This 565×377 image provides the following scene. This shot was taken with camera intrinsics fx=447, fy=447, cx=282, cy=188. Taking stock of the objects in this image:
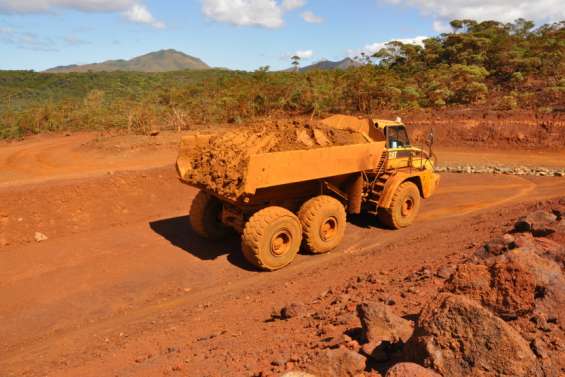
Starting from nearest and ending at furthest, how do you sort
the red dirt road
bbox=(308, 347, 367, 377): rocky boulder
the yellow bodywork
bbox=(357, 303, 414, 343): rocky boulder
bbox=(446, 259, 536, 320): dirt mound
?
bbox=(308, 347, 367, 377): rocky boulder, bbox=(446, 259, 536, 320): dirt mound, bbox=(357, 303, 414, 343): rocky boulder, the red dirt road, the yellow bodywork

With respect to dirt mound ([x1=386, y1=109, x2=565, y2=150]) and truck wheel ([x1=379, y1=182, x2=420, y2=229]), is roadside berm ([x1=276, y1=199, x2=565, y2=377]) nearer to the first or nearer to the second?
truck wheel ([x1=379, y1=182, x2=420, y2=229])

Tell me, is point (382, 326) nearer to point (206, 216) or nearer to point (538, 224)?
point (538, 224)

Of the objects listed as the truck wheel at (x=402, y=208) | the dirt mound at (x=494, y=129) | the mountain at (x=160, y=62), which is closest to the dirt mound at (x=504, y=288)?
the truck wheel at (x=402, y=208)

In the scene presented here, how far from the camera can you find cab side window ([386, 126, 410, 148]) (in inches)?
372

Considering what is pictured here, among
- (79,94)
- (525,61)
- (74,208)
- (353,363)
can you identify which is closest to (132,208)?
(74,208)

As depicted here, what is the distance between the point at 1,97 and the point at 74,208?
42.8m

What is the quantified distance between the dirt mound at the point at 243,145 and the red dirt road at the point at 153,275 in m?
1.67

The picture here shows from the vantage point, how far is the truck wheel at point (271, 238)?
7.33m

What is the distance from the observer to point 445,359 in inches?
114

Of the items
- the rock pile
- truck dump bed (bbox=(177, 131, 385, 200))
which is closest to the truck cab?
truck dump bed (bbox=(177, 131, 385, 200))

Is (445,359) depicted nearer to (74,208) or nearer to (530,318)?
(530,318)

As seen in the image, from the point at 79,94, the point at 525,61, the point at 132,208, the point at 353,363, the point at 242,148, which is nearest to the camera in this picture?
the point at 353,363

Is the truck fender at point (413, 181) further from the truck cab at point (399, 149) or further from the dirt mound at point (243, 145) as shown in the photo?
the dirt mound at point (243, 145)

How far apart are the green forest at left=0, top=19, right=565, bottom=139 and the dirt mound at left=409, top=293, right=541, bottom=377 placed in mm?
20606
